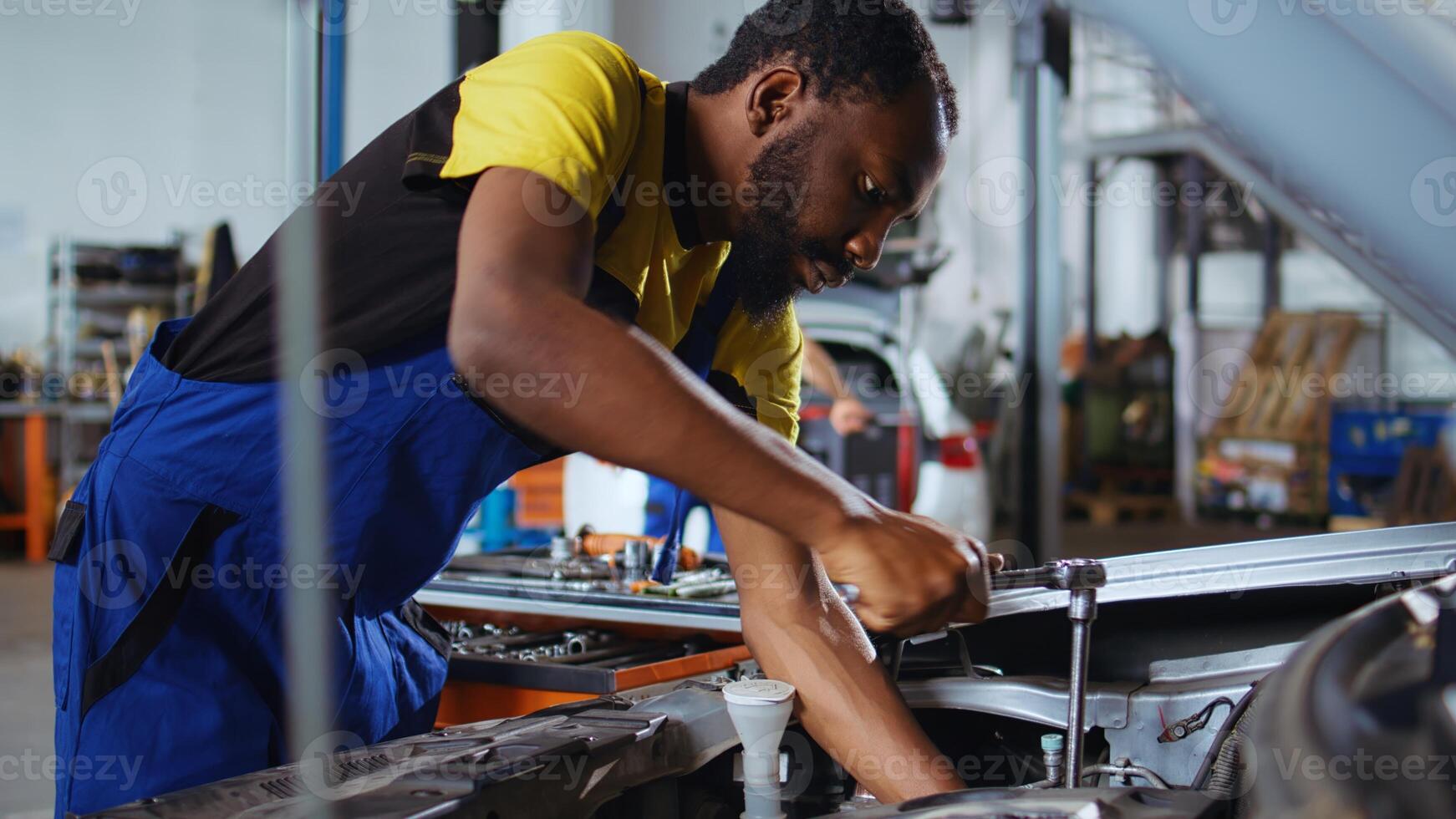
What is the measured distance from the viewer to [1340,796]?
60 cm

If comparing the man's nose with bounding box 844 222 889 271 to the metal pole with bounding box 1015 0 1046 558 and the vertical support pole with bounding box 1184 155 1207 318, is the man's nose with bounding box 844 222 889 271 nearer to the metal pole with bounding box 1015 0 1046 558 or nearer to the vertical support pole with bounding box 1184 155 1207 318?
the metal pole with bounding box 1015 0 1046 558

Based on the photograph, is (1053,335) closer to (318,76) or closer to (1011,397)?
(1011,397)

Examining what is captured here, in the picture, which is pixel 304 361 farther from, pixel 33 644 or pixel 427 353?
pixel 33 644

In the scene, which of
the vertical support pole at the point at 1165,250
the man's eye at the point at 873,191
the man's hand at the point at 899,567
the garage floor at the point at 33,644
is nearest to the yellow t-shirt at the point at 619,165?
the man's eye at the point at 873,191

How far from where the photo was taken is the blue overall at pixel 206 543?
3.71 feet

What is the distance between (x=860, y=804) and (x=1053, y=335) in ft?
12.4

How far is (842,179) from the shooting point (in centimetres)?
112
